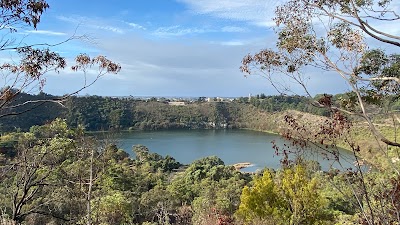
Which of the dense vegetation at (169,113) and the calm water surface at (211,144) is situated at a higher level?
the dense vegetation at (169,113)

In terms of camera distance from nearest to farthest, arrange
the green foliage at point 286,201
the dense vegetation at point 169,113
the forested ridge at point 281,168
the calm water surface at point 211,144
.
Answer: the forested ridge at point 281,168 < the green foliage at point 286,201 < the calm water surface at point 211,144 < the dense vegetation at point 169,113

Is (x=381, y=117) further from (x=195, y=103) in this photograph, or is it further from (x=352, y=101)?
(x=195, y=103)

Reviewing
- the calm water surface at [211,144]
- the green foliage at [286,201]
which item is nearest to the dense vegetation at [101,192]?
the green foliage at [286,201]

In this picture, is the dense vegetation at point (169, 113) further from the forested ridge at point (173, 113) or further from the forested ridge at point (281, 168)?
the forested ridge at point (281, 168)

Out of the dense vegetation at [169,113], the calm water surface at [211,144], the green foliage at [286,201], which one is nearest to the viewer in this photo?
the green foliage at [286,201]

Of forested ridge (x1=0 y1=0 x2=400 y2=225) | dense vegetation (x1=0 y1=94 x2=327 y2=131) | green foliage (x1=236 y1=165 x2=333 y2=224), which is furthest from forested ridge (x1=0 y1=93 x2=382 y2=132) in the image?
green foliage (x1=236 y1=165 x2=333 y2=224)

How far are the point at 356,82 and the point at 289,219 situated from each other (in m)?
3.63

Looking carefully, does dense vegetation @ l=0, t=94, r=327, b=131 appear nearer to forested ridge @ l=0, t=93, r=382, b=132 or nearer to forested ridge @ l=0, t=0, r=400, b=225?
forested ridge @ l=0, t=93, r=382, b=132

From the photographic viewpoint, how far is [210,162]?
771 inches

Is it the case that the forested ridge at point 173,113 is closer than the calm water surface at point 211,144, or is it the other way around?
the calm water surface at point 211,144

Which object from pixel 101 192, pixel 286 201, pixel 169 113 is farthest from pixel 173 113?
pixel 286 201

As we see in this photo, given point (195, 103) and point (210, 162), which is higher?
point (195, 103)

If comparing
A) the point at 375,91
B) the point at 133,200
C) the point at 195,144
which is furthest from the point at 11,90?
the point at 195,144

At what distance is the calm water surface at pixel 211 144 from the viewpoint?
29.2 meters
